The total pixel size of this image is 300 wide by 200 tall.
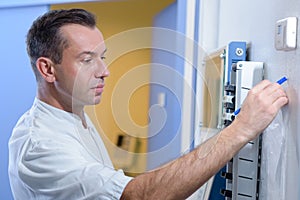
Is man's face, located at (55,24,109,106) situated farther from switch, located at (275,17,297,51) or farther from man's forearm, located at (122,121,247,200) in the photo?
switch, located at (275,17,297,51)

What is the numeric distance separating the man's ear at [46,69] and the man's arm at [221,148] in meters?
0.61

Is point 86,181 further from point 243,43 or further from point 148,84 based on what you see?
point 243,43

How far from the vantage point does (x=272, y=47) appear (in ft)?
3.99

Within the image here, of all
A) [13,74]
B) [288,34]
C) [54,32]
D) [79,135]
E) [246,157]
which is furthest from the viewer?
[13,74]

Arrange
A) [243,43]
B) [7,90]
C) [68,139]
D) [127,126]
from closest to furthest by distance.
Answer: [127,126] → [68,139] → [243,43] → [7,90]

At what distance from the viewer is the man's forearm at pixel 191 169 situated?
3.48 ft

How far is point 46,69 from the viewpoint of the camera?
59.6 inches

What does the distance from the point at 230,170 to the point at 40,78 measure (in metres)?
0.73

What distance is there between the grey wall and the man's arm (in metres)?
0.06

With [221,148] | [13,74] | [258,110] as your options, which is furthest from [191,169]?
[13,74]

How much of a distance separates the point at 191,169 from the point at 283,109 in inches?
11.5

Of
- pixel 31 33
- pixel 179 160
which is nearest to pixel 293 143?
pixel 179 160

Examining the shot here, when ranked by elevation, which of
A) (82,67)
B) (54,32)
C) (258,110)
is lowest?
(258,110)

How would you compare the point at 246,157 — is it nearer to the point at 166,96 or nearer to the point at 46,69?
the point at 166,96
